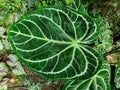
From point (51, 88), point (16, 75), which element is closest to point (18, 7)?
point (16, 75)

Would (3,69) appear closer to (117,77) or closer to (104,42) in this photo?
(104,42)

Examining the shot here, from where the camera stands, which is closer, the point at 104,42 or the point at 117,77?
the point at 117,77

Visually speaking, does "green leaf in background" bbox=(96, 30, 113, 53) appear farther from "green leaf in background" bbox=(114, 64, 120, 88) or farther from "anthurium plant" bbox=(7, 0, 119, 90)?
"anthurium plant" bbox=(7, 0, 119, 90)

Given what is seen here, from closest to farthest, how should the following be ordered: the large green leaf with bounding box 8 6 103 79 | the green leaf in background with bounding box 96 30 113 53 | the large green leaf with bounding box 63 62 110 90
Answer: the large green leaf with bounding box 8 6 103 79 < the large green leaf with bounding box 63 62 110 90 < the green leaf in background with bounding box 96 30 113 53

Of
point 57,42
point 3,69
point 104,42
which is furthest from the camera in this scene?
point 3,69

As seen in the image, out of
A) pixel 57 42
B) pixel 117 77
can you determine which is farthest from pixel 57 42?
pixel 117 77

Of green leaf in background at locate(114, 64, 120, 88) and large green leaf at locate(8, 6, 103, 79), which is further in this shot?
green leaf in background at locate(114, 64, 120, 88)

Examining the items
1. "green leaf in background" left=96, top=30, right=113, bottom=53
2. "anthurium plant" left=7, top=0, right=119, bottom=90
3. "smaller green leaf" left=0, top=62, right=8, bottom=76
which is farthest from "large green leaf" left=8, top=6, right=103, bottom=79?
"smaller green leaf" left=0, top=62, right=8, bottom=76
